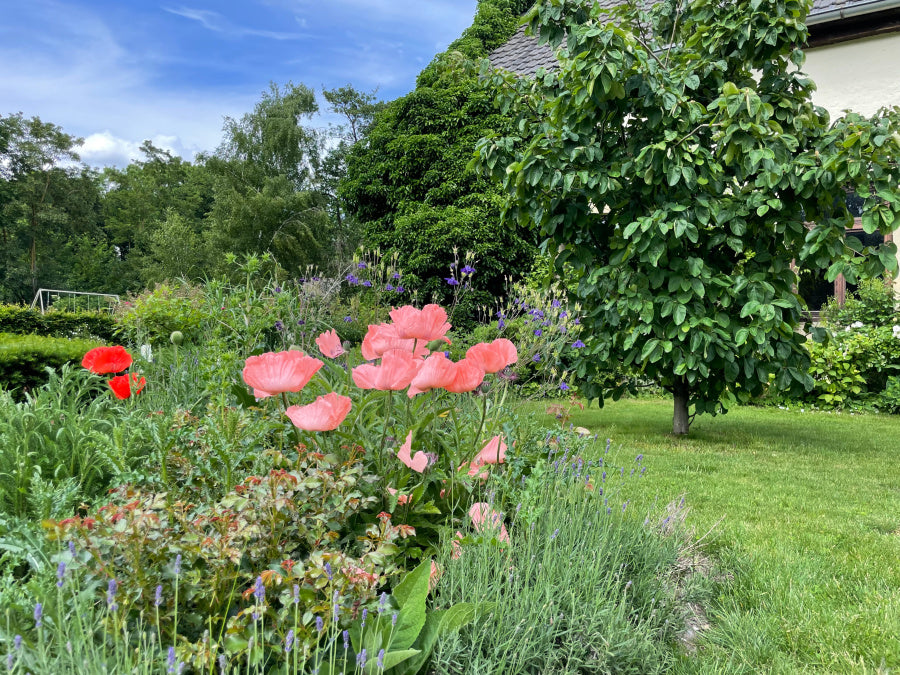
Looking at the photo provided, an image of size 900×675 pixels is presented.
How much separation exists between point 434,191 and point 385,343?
33.3ft

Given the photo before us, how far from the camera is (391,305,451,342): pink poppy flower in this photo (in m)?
1.69

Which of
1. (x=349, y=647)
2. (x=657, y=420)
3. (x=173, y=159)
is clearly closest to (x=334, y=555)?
(x=349, y=647)

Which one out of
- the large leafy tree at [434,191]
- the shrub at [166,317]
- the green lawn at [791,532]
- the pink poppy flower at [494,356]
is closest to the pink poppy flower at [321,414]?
the pink poppy flower at [494,356]

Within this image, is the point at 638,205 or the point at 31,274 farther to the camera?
the point at 31,274

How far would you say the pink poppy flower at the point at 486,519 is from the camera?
150cm

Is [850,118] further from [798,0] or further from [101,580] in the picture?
[101,580]

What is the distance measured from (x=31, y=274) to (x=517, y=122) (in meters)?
36.1

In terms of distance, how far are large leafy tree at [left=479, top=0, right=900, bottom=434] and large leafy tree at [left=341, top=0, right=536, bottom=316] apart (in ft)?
17.4

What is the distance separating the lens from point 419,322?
170 centimetres

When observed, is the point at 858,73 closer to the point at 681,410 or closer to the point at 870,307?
the point at 870,307

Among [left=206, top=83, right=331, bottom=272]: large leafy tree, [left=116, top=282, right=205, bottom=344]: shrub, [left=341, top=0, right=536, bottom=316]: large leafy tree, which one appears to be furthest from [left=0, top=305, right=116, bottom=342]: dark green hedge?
[left=206, top=83, right=331, bottom=272]: large leafy tree

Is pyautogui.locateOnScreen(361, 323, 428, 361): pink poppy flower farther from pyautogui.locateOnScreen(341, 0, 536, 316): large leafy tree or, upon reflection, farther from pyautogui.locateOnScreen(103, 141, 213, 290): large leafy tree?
pyautogui.locateOnScreen(103, 141, 213, 290): large leafy tree

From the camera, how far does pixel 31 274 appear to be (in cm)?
3153

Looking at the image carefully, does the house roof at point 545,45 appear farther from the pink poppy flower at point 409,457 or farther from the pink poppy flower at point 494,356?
the pink poppy flower at point 409,457
